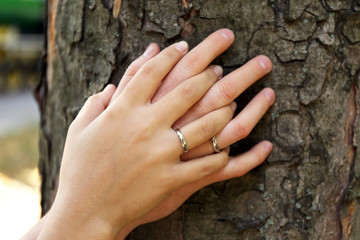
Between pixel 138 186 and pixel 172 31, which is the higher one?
pixel 172 31

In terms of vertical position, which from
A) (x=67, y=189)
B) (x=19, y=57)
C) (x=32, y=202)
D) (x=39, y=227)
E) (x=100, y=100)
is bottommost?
(x=19, y=57)

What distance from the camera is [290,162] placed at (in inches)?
47.5

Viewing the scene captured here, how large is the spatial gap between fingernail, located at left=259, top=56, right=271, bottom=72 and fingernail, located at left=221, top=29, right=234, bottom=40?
0.10 metres

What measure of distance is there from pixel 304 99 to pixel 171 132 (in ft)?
1.24

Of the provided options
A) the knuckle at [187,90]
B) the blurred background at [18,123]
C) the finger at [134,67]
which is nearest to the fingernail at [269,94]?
the knuckle at [187,90]

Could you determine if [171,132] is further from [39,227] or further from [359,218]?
[359,218]

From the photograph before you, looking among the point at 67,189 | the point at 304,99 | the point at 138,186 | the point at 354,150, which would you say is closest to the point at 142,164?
the point at 138,186

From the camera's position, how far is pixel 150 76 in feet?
3.58

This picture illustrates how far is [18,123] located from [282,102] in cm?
665

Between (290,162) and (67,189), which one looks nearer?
(67,189)

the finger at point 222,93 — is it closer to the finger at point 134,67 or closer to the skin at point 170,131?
the skin at point 170,131

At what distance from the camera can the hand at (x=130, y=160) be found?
3.42 ft

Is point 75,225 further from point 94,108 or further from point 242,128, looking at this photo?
point 242,128

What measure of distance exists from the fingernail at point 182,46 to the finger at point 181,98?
0.09m
